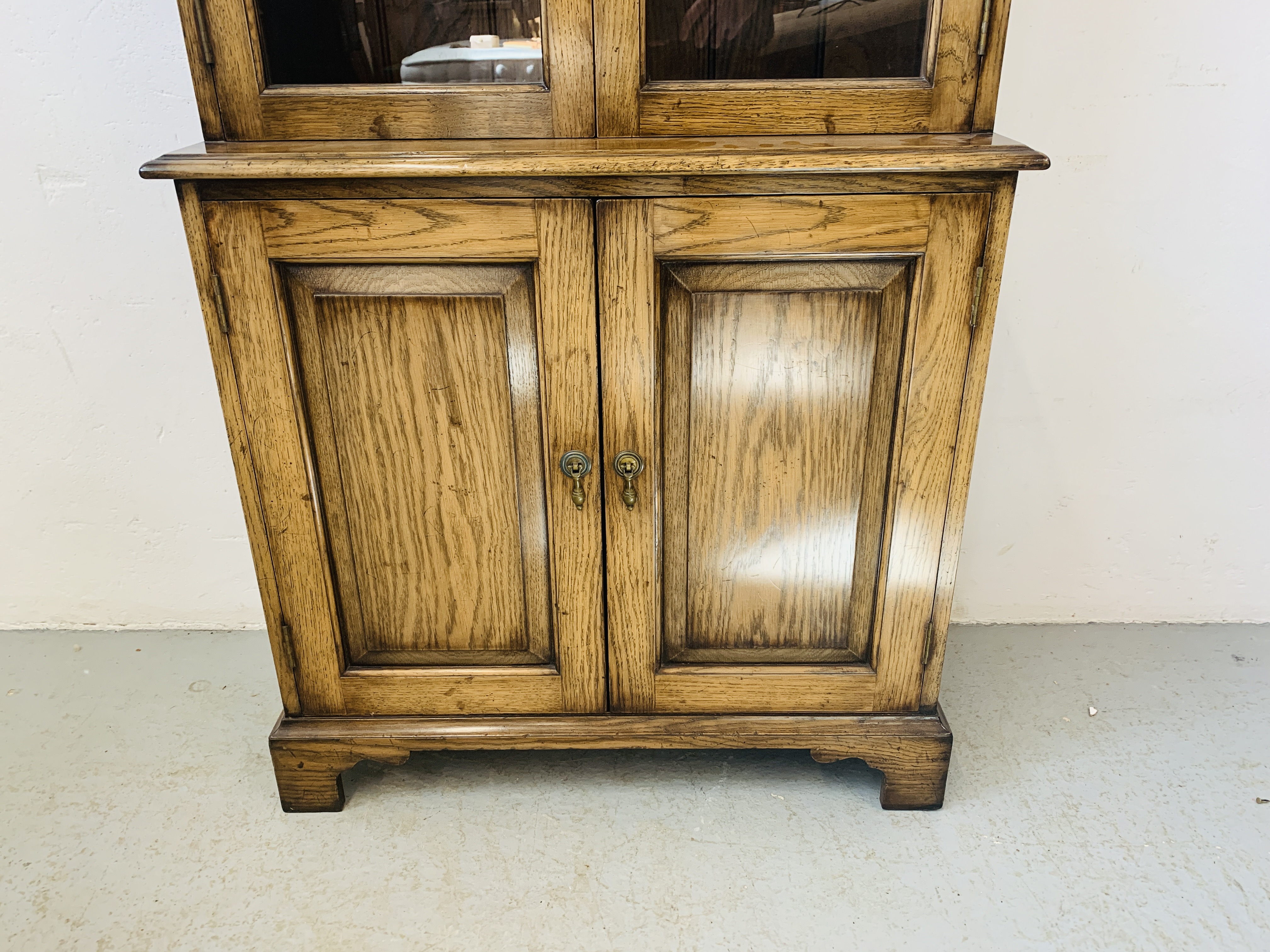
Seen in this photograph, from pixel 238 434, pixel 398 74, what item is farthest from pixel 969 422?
pixel 238 434

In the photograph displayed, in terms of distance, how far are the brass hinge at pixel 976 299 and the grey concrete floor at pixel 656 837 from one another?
88cm

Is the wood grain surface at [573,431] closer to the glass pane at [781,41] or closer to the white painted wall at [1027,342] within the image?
the glass pane at [781,41]

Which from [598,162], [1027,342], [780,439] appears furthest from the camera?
[1027,342]

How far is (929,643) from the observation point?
1508 millimetres

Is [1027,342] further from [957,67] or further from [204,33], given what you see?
[204,33]

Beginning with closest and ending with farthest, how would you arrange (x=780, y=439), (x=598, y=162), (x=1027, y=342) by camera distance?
(x=598, y=162) < (x=780, y=439) < (x=1027, y=342)

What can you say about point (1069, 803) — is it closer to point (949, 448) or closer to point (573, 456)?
point (949, 448)

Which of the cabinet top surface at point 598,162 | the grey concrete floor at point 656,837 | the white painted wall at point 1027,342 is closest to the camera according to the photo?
the cabinet top surface at point 598,162

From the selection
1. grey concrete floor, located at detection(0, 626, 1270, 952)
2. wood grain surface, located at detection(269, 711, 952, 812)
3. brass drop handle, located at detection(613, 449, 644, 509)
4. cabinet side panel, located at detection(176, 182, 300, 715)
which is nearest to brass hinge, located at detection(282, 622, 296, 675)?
cabinet side panel, located at detection(176, 182, 300, 715)

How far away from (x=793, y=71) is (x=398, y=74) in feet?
1.86

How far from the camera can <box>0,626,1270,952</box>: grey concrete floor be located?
141 cm

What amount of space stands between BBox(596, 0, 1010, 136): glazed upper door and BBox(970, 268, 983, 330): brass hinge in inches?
8.2

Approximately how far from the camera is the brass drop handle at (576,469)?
1380 mm

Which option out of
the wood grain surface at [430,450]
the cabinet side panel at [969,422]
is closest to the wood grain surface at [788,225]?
the cabinet side panel at [969,422]
